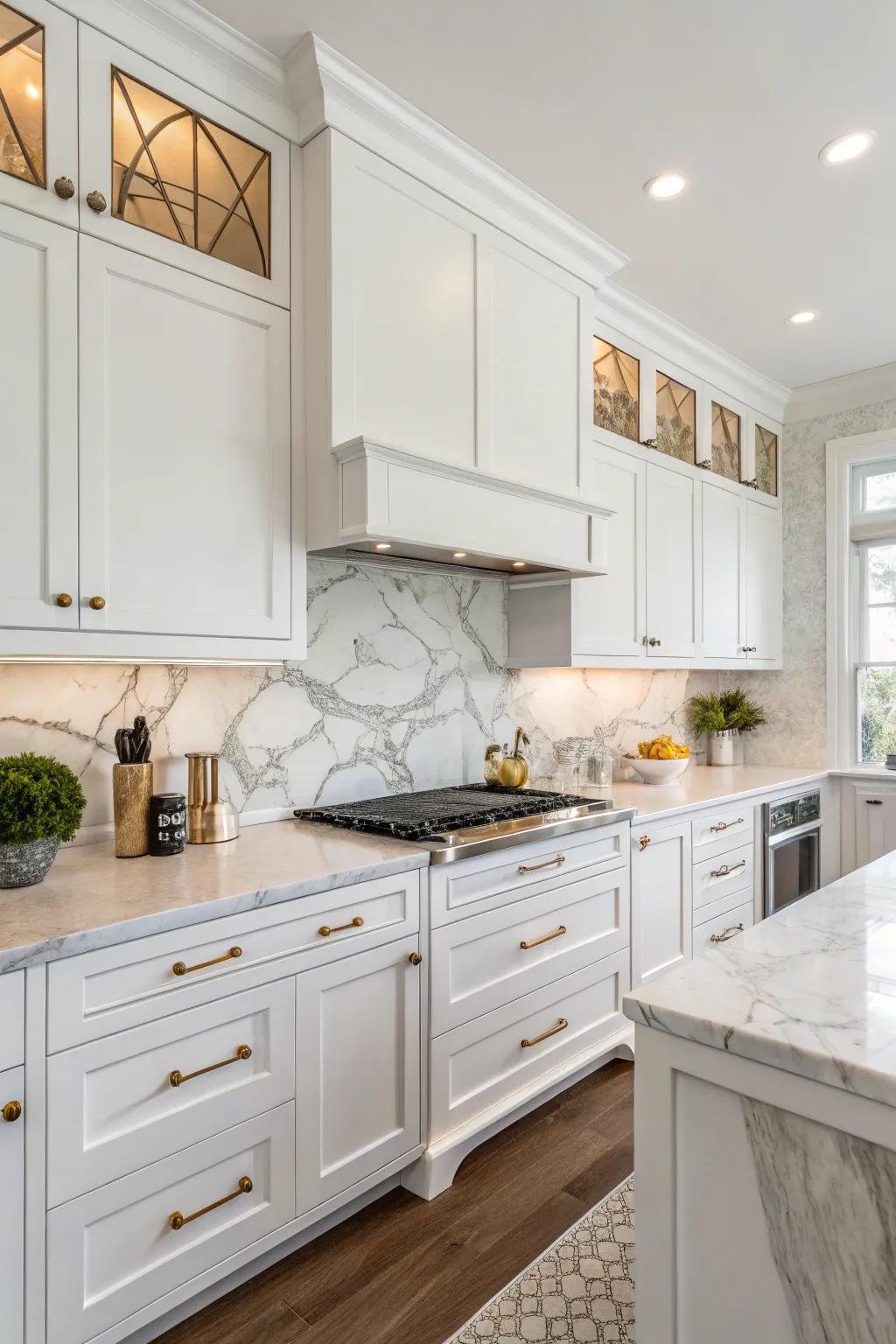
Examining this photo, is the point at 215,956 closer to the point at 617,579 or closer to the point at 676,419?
the point at 617,579

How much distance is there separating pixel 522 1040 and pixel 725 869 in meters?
1.42

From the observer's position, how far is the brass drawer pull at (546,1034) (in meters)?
2.32

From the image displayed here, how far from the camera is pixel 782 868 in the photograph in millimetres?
3738

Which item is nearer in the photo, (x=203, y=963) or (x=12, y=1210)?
(x=12, y=1210)

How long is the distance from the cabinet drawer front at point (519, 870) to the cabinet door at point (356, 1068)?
0.15m

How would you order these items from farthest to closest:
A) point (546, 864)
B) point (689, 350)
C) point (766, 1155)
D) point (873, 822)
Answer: point (873, 822), point (689, 350), point (546, 864), point (766, 1155)

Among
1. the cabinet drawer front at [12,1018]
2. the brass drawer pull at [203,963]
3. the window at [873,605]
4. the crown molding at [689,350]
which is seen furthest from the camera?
the window at [873,605]

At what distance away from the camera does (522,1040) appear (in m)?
2.31

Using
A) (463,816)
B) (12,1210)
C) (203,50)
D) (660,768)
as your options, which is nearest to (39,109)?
(203,50)

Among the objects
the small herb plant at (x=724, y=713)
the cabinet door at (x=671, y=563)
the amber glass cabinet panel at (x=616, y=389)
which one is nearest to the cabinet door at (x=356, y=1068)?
the cabinet door at (x=671, y=563)

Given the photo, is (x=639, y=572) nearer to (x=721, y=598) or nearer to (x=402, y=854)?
(x=721, y=598)

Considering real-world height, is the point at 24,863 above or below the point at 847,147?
below

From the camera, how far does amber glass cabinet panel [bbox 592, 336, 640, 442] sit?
10.4 feet

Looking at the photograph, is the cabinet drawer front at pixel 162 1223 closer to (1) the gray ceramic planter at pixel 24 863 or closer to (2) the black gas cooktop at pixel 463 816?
(1) the gray ceramic planter at pixel 24 863
